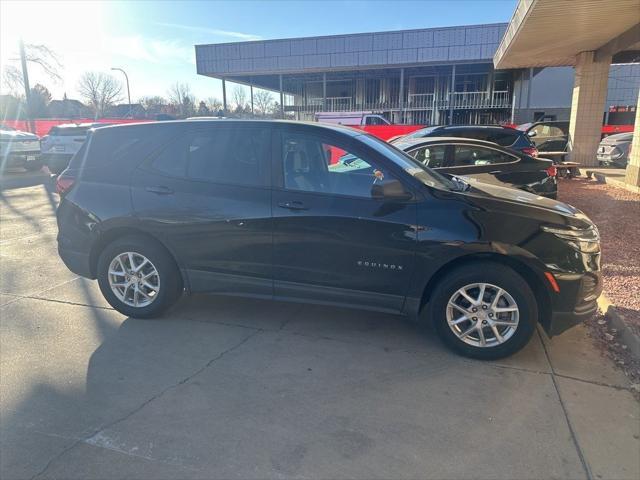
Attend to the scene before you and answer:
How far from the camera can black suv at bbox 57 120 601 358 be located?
355cm

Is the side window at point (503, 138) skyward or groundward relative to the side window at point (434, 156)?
skyward

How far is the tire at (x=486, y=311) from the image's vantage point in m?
3.52

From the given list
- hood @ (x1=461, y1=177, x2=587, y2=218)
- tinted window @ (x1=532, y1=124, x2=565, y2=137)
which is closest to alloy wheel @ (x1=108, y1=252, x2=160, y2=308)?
hood @ (x1=461, y1=177, x2=587, y2=218)

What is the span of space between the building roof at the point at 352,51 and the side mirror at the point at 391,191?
101ft

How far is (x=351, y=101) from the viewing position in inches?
1516

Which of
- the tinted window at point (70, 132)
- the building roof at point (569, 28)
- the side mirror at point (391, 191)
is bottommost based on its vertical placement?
the side mirror at point (391, 191)

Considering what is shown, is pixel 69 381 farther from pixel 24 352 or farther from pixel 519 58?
pixel 519 58

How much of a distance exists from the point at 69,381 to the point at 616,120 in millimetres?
31782

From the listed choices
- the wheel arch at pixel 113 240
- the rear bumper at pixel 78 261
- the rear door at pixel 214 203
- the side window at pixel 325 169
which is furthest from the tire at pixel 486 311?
the rear bumper at pixel 78 261

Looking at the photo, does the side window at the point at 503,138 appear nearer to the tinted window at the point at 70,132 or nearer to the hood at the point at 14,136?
the tinted window at the point at 70,132

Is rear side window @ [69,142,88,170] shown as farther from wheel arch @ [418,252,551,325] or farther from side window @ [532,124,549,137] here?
side window @ [532,124,549,137]

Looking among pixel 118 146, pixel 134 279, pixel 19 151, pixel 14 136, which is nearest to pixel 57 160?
pixel 19 151

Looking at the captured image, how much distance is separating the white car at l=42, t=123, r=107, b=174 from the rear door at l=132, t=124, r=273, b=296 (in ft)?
39.7

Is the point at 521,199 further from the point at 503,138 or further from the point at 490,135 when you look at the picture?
the point at 503,138
